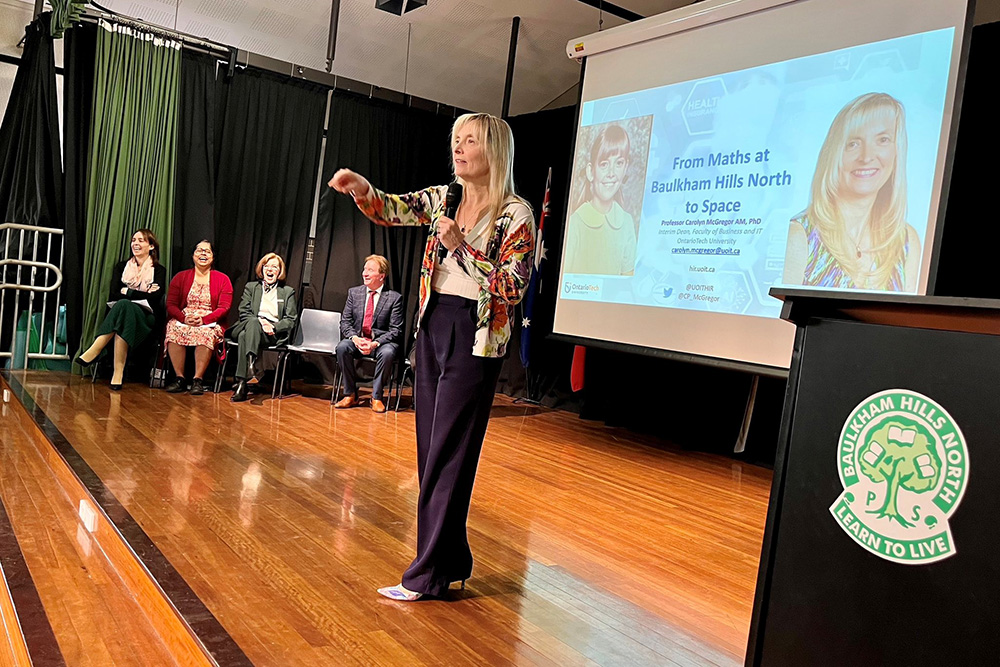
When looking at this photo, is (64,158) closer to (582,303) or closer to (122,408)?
(122,408)

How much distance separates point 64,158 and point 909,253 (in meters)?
5.50

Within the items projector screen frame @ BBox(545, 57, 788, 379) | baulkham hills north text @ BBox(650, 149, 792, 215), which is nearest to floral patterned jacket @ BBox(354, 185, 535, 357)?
projector screen frame @ BBox(545, 57, 788, 379)

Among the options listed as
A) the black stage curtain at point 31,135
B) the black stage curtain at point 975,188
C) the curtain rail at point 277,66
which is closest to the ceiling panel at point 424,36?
the curtain rail at point 277,66

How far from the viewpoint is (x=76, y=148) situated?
575 cm

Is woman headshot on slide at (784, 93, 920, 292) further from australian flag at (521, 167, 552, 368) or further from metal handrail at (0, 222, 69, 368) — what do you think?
metal handrail at (0, 222, 69, 368)

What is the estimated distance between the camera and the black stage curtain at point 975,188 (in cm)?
413

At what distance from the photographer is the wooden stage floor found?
1.99 meters

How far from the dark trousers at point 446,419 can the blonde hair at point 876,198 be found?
2.28 meters

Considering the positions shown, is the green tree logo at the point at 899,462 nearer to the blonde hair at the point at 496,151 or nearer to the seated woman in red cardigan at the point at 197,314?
the blonde hair at the point at 496,151

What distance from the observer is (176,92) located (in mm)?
6031

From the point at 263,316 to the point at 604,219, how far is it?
2.67m

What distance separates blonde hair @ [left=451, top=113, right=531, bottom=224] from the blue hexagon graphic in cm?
248

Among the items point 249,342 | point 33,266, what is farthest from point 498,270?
point 33,266

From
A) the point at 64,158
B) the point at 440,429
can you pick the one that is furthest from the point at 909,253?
the point at 64,158
